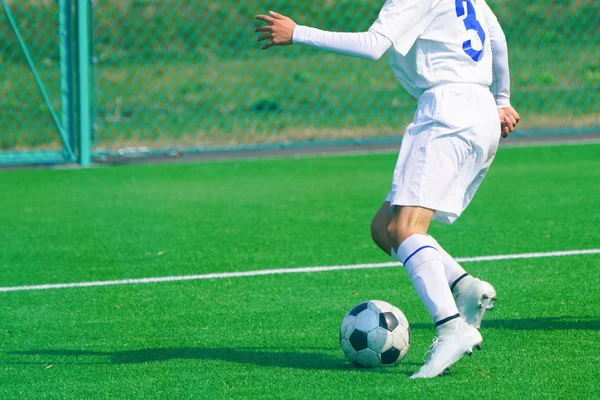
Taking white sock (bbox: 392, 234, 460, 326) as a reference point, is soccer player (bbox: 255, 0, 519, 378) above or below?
above

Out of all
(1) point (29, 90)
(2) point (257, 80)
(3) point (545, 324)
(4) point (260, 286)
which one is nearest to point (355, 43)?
(3) point (545, 324)

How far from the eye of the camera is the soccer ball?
4168 millimetres

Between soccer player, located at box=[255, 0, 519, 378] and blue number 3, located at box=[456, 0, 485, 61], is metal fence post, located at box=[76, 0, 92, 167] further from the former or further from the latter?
blue number 3, located at box=[456, 0, 485, 61]

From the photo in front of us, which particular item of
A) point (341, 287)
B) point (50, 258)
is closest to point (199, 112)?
point (50, 258)

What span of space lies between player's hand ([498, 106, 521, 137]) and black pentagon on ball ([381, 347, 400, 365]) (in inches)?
43.2

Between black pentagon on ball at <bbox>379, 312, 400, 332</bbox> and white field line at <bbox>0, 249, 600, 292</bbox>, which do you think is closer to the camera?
black pentagon on ball at <bbox>379, 312, 400, 332</bbox>

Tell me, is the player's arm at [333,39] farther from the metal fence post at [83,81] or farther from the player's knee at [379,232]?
the metal fence post at [83,81]

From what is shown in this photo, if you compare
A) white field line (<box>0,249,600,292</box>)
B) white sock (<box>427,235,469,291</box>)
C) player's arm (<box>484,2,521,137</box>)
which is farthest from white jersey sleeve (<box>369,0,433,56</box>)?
white field line (<box>0,249,600,292</box>)

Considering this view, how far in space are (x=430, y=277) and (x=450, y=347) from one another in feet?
0.93

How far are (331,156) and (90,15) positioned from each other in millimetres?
2956

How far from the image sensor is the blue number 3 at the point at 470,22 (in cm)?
417

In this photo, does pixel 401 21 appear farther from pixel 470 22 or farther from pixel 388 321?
pixel 388 321

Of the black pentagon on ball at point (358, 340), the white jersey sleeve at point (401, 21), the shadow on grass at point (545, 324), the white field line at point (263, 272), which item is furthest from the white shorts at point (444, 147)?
the white field line at point (263, 272)

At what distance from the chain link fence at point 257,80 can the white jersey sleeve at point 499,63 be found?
7.90 meters
